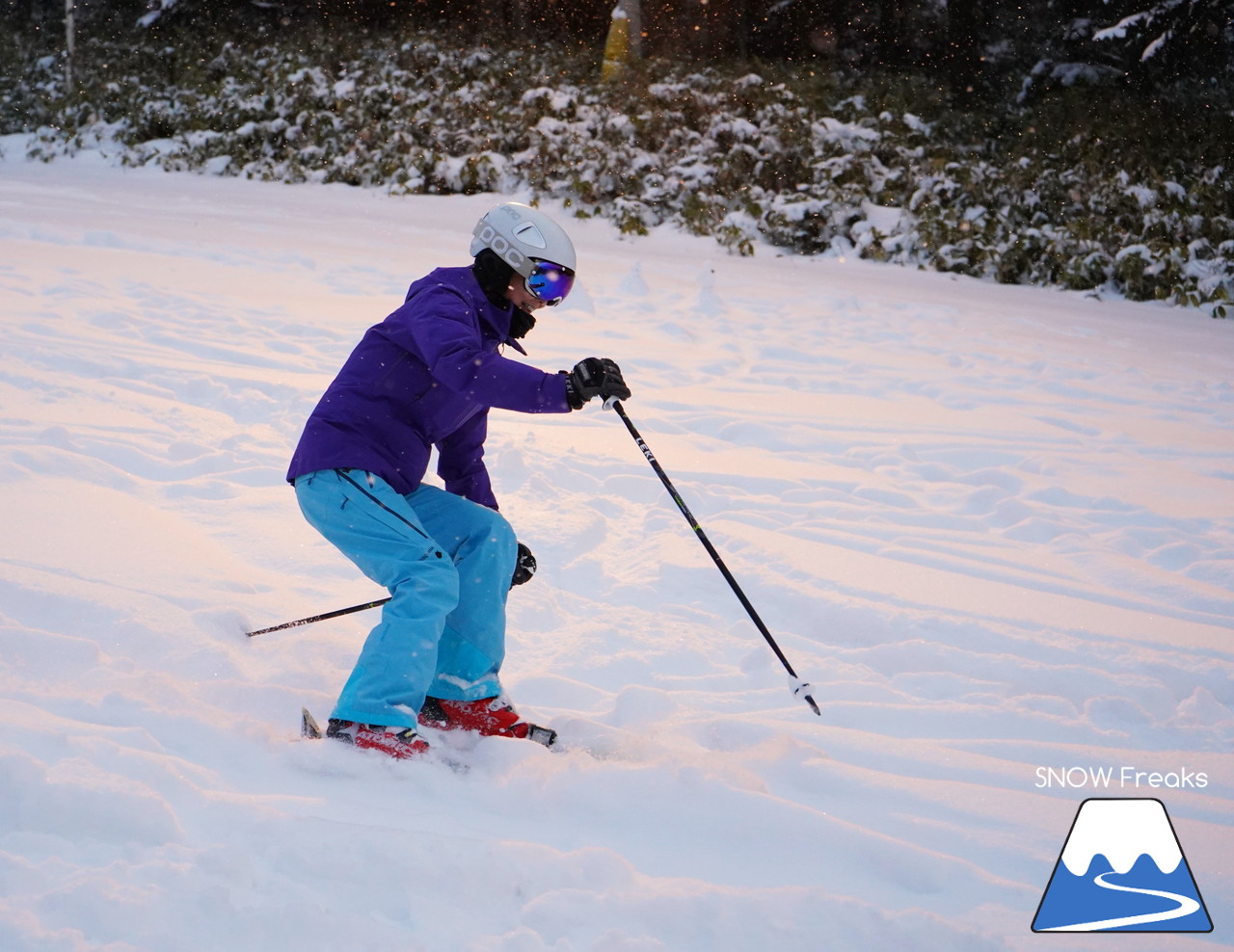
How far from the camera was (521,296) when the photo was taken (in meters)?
3.17

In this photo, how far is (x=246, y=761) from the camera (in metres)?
2.70

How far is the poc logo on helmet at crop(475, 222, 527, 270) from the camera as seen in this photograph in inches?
122

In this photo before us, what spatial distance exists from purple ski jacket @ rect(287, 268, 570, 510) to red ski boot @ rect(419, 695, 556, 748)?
2.25ft

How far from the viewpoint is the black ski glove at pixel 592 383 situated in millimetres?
2855

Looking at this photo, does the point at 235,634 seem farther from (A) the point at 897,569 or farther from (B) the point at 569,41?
(B) the point at 569,41

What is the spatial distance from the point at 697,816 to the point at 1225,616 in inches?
108

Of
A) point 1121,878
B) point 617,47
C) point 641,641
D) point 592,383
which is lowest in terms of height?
point 641,641

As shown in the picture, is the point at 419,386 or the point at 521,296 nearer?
the point at 419,386

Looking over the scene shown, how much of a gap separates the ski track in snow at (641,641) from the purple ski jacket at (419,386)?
2.66ft

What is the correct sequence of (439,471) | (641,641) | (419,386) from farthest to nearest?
(641,641) < (439,471) < (419,386)

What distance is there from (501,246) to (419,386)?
19.3 inches

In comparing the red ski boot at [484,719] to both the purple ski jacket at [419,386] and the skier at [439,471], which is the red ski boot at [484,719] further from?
the purple ski jacket at [419,386]

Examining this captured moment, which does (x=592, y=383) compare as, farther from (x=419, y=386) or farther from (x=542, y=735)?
(x=542, y=735)

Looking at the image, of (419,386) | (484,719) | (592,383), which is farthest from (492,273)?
(484,719)
